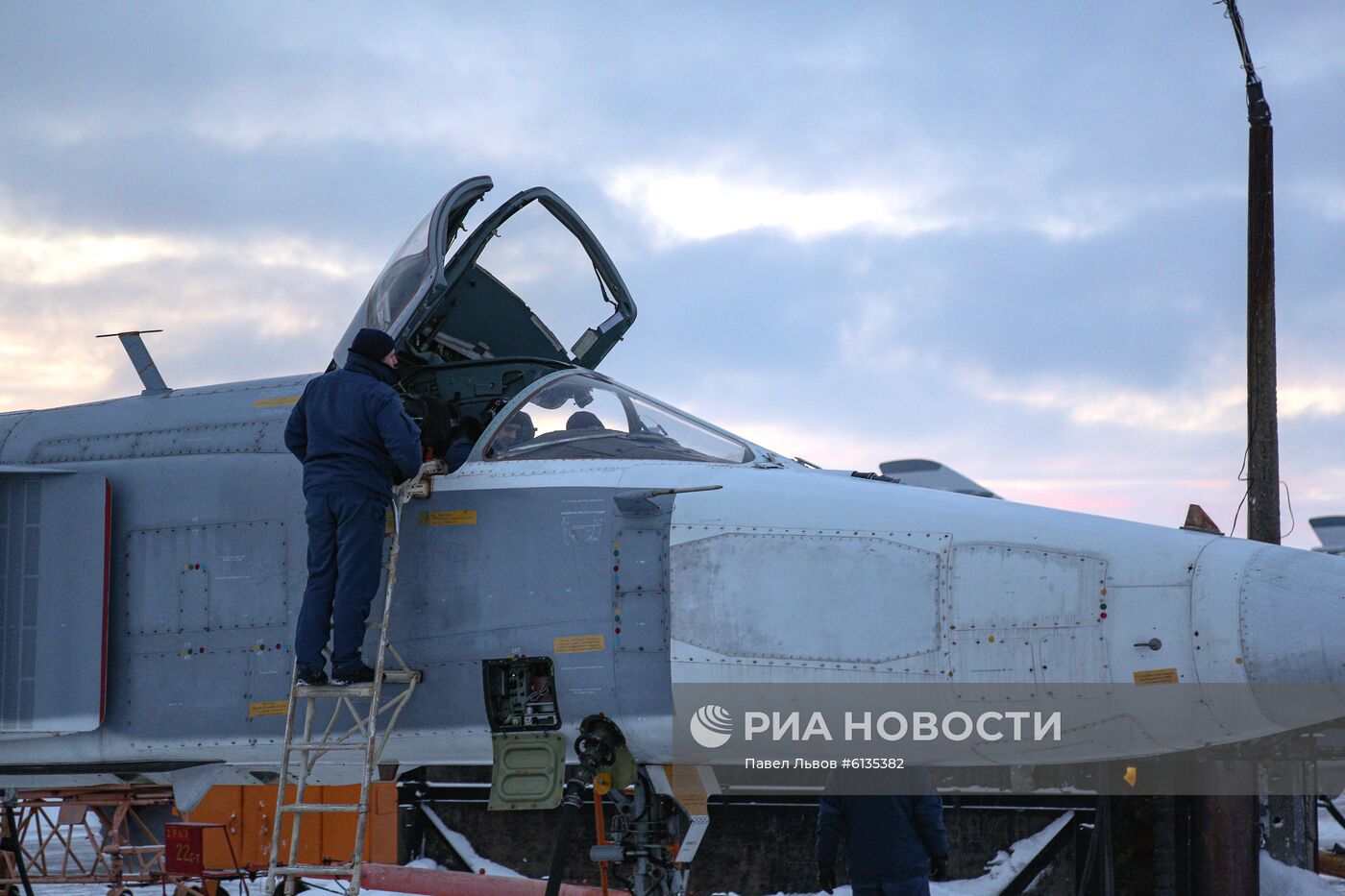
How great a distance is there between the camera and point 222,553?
6891 millimetres

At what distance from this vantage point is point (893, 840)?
20.8 ft

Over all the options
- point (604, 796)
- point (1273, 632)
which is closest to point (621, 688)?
point (604, 796)

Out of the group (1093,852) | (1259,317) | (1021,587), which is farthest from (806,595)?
(1259,317)

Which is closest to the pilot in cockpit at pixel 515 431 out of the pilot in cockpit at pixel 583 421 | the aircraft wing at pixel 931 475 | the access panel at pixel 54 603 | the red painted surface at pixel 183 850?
the pilot in cockpit at pixel 583 421

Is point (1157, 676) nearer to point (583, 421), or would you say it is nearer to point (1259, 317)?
point (583, 421)

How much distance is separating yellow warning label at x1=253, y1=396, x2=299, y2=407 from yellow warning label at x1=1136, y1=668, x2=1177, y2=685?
4.67 m

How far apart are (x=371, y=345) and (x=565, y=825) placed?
104 inches

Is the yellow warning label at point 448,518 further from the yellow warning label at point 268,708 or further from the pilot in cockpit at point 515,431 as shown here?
the yellow warning label at point 268,708

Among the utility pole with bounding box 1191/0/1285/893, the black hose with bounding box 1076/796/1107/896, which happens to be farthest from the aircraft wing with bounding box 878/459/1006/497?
the black hose with bounding box 1076/796/1107/896

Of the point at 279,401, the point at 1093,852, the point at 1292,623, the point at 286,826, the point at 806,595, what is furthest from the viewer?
the point at 286,826

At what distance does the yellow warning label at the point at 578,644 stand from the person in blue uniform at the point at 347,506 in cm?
94

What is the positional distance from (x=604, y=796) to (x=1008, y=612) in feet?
7.48

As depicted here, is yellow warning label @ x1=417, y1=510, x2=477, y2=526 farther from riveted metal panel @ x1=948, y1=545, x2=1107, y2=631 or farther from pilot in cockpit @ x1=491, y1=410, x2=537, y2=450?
riveted metal panel @ x1=948, y1=545, x2=1107, y2=631

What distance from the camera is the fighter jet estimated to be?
5.20 meters
